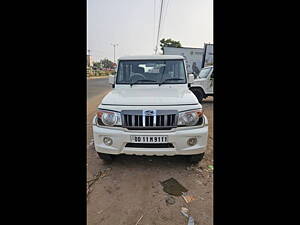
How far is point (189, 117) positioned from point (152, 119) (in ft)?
1.71

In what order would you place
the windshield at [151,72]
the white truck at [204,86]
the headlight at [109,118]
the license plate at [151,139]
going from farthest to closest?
the white truck at [204,86] < the windshield at [151,72] < the headlight at [109,118] < the license plate at [151,139]

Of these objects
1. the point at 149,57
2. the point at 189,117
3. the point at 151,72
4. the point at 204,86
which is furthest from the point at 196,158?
the point at 204,86

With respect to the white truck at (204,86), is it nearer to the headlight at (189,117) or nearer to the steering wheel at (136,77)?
the steering wheel at (136,77)

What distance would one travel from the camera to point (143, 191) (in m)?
2.30

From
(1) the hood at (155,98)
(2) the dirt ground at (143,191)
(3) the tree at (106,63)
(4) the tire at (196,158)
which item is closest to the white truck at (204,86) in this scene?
(1) the hood at (155,98)

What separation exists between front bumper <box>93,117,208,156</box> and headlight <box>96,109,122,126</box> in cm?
8

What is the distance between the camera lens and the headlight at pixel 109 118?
8.42 feet

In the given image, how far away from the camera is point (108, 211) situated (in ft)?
6.43

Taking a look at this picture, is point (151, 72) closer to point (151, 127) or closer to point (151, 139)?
point (151, 127)

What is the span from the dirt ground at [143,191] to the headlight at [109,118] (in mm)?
758
